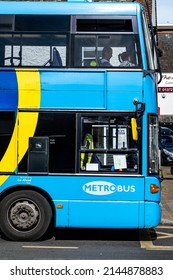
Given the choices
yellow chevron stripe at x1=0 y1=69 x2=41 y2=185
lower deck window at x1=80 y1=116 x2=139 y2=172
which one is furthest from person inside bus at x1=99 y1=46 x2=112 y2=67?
yellow chevron stripe at x1=0 y1=69 x2=41 y2=185

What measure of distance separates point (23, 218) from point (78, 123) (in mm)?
1872

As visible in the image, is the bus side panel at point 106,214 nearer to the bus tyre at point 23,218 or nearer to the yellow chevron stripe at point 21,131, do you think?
the bus tyre at point 23,218

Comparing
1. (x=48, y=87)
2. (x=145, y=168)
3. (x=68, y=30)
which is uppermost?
(x=68, y=30)

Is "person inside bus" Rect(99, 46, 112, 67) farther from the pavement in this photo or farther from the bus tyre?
the pavement

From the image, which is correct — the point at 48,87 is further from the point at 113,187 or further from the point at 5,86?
the point at 113,187

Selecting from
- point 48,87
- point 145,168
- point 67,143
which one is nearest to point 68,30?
point 48,87

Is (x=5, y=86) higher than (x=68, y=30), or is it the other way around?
(x=68, y=30)

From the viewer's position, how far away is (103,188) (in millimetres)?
9555

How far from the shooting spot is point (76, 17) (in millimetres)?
9805

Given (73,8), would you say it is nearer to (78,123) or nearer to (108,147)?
(78,123)

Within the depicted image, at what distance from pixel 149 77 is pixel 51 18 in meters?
2.00

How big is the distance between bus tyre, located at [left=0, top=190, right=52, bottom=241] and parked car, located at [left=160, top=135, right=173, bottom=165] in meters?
17.8

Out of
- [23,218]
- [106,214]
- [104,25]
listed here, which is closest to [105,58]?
[104,25]

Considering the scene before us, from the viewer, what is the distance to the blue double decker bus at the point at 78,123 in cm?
953
